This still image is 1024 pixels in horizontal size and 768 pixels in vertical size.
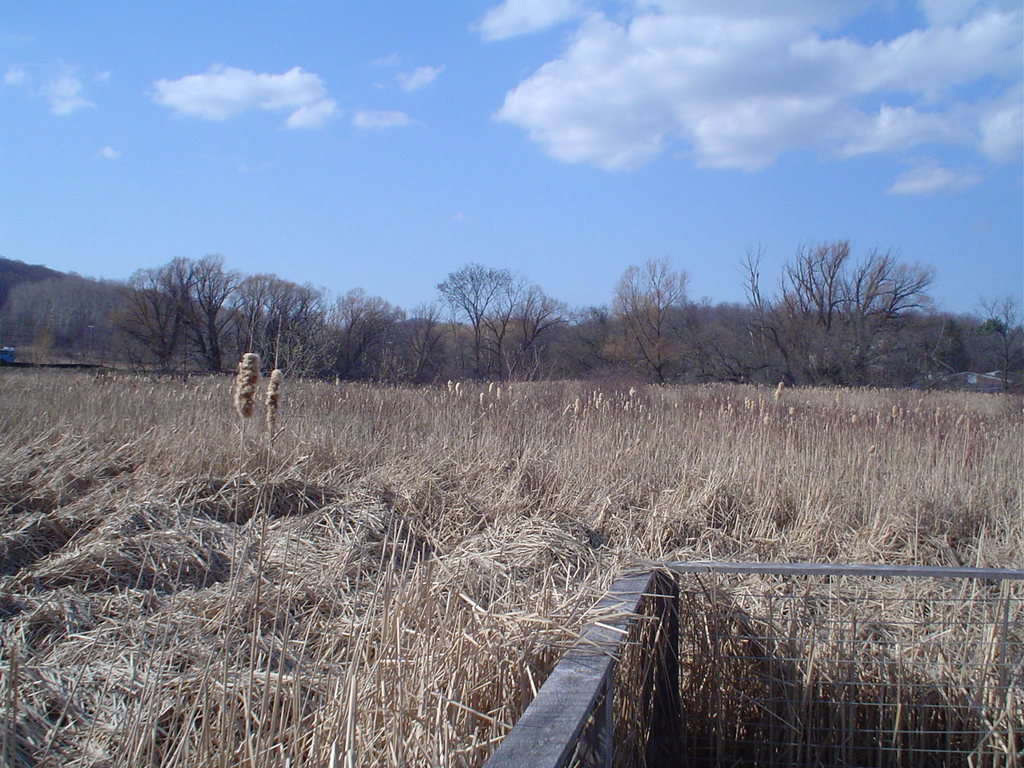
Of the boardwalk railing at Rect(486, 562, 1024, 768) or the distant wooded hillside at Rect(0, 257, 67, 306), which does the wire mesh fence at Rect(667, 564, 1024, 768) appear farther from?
the distant wooded hillside at Rect(0, 257, 67, 306)

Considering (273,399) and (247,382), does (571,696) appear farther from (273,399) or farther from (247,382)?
(247,382)

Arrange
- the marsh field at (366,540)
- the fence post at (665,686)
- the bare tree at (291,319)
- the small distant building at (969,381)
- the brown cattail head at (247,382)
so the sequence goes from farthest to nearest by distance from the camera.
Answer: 1. the small distant building at (969,381)
2. the bare tree at (291,319)
3. the brown cattail head at (247,382)
4. the fence post at (665,686)
5. the marsh field at (366,540)

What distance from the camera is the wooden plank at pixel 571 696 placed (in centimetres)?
120

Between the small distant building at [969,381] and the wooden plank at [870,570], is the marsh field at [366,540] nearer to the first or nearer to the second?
the wooden plank at [870,570]

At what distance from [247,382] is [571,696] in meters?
2.91

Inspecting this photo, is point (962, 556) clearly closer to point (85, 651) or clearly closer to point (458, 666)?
point (458, 666)

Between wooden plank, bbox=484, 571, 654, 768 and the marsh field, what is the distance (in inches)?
5.4

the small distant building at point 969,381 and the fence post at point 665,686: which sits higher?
the small distant building at point 969,381

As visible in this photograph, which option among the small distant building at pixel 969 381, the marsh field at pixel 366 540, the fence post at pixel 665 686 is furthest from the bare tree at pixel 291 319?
the small distant building at pixel 969 381

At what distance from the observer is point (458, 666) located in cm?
184

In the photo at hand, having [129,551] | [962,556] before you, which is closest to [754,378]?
[962,556]

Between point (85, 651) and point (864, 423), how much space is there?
8.07 m

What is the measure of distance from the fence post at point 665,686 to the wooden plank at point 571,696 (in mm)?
356

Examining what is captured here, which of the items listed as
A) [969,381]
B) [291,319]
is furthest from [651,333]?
[291,319]
